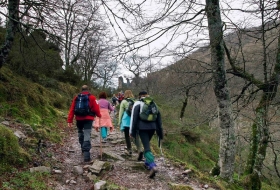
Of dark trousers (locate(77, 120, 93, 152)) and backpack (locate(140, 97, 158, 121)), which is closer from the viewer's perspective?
backpack (locate(140, 97, 158, 121))

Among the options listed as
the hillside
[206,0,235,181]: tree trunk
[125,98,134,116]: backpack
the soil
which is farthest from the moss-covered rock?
[206,0,235,181]: tree trunk

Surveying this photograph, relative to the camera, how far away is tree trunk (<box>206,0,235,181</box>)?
5930 millimetres

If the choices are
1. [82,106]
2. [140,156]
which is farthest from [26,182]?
[140,156]

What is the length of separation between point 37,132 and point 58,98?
749 cm

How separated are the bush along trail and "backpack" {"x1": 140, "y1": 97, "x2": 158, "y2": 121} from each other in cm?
130

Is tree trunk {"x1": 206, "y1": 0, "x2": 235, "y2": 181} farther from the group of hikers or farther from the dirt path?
the group of hikers

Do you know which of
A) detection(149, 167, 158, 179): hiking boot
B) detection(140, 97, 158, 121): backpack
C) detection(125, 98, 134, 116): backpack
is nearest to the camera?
detection(149, 167, 158, 179): hiking boot

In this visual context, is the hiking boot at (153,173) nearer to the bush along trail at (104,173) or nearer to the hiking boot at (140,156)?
the bush along trail at (104,173)

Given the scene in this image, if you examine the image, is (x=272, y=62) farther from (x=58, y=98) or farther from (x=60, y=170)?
(x=58, y=98)

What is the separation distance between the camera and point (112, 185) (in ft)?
14.9

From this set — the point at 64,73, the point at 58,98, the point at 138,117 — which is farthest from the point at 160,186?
the point at 64,73

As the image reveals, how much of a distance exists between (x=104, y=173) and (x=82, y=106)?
1649 mm

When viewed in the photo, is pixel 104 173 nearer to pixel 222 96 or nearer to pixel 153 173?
pixel 153 173

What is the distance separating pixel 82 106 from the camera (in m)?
5.95
